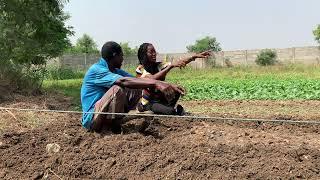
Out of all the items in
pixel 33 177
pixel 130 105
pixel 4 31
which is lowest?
pixel 33 177

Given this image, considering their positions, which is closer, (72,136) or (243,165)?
(243,165)

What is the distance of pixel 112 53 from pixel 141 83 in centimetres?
69

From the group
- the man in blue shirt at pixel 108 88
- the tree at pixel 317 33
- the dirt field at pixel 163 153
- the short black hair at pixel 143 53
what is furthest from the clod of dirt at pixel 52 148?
the tree at pixel 317 33

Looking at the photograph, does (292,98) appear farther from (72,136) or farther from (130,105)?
(72,136)

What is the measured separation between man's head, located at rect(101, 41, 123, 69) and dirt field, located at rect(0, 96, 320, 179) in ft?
2.40

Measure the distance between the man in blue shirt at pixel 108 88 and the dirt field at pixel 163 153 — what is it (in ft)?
0.55

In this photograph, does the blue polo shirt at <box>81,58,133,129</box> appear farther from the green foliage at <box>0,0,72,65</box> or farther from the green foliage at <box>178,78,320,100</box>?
the green foliage at <box>178,78,320,100</box>

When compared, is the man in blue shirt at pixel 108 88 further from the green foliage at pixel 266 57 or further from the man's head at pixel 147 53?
the green foliage at pixel 266 57

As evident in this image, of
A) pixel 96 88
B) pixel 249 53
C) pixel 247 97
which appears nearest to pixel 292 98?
pixel 247 97

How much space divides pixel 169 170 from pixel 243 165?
67cm

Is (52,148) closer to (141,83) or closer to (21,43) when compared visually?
(141,83)

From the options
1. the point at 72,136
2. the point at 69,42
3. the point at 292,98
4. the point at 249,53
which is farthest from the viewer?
the point at 249,53

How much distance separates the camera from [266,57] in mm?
38500

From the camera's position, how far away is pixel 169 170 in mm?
4824
